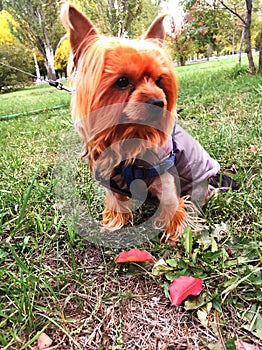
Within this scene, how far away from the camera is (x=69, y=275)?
1.59m

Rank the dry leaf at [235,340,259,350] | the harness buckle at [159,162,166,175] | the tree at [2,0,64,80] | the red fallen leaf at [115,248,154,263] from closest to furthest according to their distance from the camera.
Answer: the dry leaf at [235,340,259,350] < the red fallen leaf at [115,248,154,263] < the harness buckle at [159,162,166,175] < the tree at [2,0,64,80]

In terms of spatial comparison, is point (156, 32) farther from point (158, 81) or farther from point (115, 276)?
point (115, 276)

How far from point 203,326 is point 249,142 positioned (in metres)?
2.12

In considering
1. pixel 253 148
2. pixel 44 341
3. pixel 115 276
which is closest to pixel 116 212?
pixel 115 276

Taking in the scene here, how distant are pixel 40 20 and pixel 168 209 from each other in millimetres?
22936

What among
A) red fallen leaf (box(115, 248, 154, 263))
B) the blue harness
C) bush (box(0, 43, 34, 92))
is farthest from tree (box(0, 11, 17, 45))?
red fallen leaf (box(115, 248, 154, 263))

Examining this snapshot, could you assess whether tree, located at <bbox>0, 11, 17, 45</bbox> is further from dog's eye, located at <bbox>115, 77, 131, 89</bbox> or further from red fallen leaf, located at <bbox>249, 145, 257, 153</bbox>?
dog's eye, located at <bbox>115, 77, 131, 89</bbox>

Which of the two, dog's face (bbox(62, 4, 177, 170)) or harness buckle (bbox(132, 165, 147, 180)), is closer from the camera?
dog's face (bbox(62, 4, 177, 170))

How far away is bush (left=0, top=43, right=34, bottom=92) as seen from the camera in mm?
21859

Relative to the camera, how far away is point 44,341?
124cm

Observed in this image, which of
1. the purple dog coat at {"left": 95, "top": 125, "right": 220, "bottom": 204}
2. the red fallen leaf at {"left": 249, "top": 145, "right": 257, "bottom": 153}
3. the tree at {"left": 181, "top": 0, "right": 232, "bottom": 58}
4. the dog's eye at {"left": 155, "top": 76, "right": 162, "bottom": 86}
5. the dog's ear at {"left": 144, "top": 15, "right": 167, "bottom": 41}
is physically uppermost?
the tree at {"left": 181, "top": 0, "right": 232, "bottom": 58}

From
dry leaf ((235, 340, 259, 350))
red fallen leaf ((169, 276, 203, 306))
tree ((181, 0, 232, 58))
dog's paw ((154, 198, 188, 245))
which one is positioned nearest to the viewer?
dry leaf ((235, 340, 259, 350))

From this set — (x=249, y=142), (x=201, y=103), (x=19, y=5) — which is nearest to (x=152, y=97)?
(x=249, y=142)

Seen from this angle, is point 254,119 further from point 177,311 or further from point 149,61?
point 177,311
